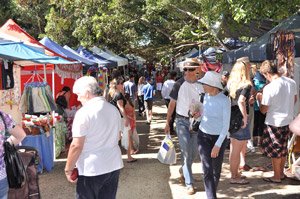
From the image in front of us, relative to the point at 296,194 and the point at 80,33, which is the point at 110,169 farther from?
the point at 80,33

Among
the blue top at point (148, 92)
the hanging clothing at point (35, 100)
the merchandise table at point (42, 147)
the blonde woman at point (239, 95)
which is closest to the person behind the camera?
the blonde woman at point (239, 95)

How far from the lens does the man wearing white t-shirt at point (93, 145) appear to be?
3160 mm

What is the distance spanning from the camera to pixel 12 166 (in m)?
3.11

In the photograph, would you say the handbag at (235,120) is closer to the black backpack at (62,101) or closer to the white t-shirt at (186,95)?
the white t-shirt at (186,95)

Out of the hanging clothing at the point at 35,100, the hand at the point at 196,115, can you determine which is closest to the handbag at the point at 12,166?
the hand at the point at 196,115

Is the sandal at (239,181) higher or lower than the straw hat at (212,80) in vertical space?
lower

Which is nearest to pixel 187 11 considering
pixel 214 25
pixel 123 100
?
pixel 214 25

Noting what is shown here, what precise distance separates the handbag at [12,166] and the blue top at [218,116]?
2.14 metres

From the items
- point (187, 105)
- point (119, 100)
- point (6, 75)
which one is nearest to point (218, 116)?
point (187, 105)

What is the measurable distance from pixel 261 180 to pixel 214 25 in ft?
19.4

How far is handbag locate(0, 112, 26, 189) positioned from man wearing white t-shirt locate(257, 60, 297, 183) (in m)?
3.65

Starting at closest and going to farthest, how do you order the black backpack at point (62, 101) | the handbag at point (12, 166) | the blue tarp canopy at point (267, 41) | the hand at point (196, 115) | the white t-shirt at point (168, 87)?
the handbag at point (12, 166) < the hand at point (196, 115) < the blue tarp canopy at point (267, 41) < the black backpack at point (62, 101) < the white t-shirt at point (168, 87)

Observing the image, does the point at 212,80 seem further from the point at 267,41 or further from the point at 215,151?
the point at 267,41

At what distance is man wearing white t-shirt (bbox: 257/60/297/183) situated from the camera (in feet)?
17.8
